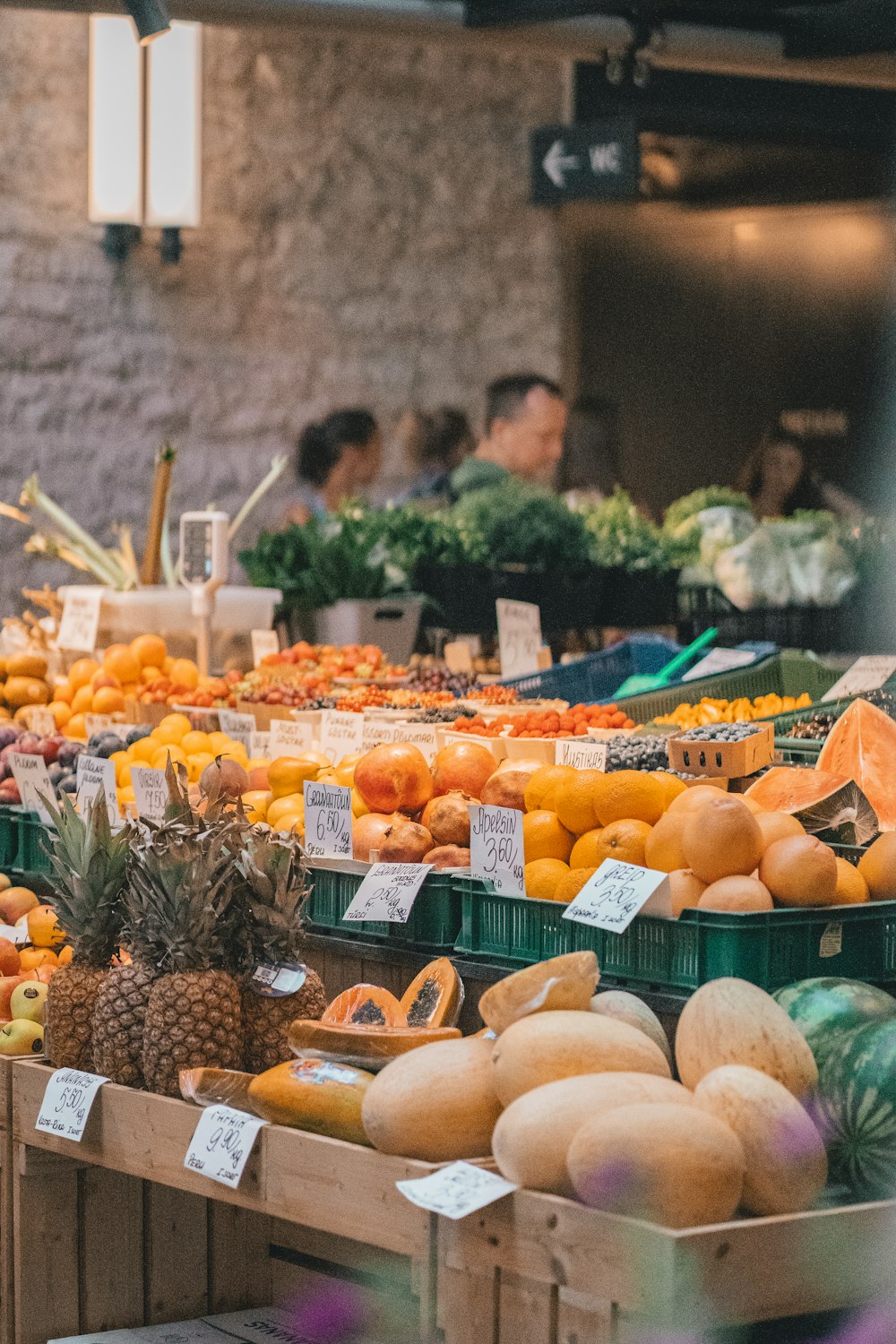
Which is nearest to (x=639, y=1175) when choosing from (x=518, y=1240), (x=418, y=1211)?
(x=518, y=1240)

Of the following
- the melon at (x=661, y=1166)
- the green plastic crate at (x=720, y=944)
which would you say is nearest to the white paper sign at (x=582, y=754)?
the green plastic crate at (x=720, y=944)

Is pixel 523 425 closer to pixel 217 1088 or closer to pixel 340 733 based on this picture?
pixel 340 733

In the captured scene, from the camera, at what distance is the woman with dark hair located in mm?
9016

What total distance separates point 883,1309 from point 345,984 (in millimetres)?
1296

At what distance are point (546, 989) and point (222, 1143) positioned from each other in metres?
0.54

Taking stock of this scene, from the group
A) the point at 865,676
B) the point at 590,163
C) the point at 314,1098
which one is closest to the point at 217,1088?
the point at 314,1098

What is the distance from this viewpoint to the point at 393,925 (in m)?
3.31

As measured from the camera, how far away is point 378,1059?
8.89 feet

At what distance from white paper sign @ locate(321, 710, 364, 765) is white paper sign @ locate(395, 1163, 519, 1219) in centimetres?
186

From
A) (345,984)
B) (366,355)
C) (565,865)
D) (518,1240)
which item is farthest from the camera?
(366,355)

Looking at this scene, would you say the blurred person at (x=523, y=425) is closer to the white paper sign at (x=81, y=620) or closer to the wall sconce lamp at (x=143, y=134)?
the wall sconce lamp at (x=143, y=134)

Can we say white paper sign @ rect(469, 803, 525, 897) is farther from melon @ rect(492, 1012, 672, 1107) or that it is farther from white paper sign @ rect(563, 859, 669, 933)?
melon @ rect(492, 1012, 672, 1107)

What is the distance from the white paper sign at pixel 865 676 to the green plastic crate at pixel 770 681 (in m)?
0.32

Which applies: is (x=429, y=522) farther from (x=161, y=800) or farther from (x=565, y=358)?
(x=565, y=358)
